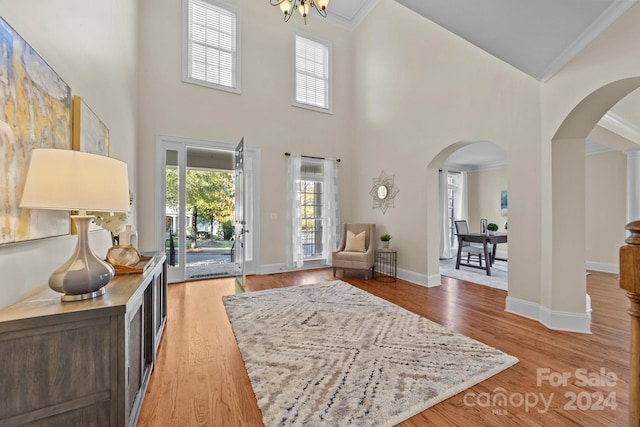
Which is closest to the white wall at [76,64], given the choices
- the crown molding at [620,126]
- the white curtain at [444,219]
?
the crown molding at [620,126]

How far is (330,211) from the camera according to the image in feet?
18.9

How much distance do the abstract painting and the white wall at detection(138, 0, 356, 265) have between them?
319 centimetres

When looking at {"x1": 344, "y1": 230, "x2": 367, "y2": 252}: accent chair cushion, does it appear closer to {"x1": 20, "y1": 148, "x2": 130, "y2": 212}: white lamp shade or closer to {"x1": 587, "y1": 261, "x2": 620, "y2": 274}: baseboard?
{"x1": 20, "y1": 148, "x2": 130, "y2": 212}: white lamp shade

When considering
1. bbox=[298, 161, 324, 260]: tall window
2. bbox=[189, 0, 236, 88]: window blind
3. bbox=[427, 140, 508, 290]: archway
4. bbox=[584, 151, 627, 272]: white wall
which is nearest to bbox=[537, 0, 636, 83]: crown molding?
bbox=[427, 140, 508, 290]: archway

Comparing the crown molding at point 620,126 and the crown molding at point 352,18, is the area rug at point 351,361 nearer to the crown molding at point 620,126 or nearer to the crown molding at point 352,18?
the crown molding at point 620,126

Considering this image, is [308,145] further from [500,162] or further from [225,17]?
[500,162]

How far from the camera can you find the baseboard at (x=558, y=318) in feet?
8.66

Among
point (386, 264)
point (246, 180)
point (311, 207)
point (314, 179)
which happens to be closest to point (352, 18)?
point (314, 179)

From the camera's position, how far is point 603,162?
5.61 m

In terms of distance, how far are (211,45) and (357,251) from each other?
460cm

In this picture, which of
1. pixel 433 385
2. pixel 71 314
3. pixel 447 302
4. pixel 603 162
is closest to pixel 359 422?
pixel 433 385

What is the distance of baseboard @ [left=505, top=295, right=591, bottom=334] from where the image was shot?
2.64 metres

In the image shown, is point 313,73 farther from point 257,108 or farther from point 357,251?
point 357,251

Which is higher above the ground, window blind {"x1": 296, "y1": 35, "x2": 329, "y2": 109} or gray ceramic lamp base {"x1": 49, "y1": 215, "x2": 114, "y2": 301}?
window blind {"x1": 296, "y1": 35, "x2": 329, "y2": 109}
